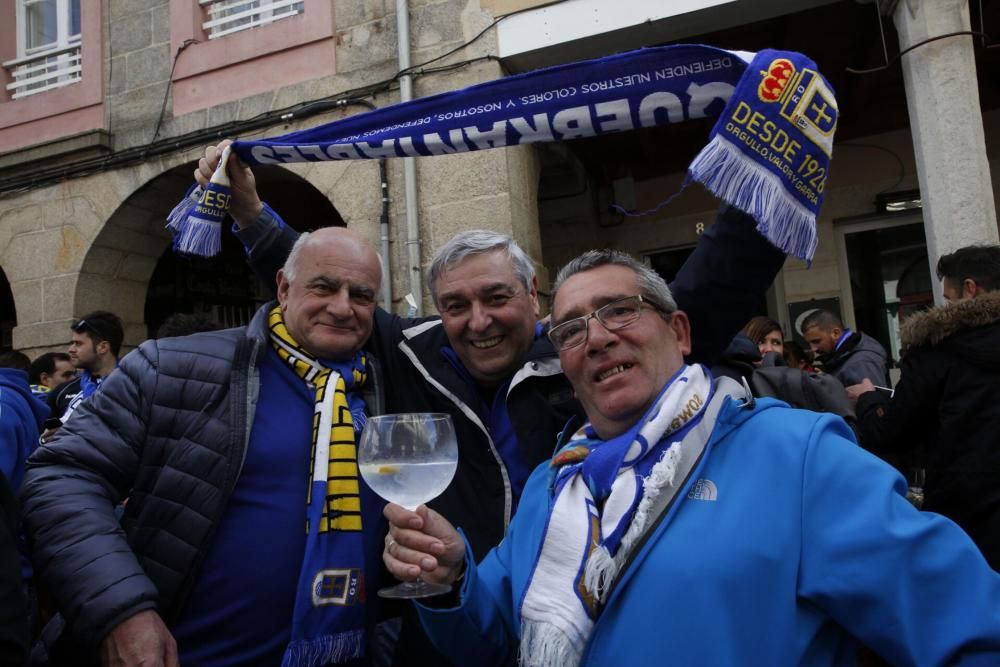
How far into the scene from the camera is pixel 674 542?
126 centimetres

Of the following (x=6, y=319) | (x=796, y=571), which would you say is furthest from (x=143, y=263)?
(x=796, y=571)

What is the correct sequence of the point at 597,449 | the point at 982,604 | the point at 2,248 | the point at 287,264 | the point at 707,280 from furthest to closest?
the point at 2,248 < the point at 287,264 < the point at 707,280 < the point at 597,449 < the point at 982,604

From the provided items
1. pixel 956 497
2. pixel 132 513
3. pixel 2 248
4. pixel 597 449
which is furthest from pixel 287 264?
pixel 2 248

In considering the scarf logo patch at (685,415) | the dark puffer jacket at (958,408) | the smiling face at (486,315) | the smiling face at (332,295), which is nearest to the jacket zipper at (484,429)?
the smiling face at (486,315)

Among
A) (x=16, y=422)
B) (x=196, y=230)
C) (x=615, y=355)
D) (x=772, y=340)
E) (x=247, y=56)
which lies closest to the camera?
(x=615, y=355)

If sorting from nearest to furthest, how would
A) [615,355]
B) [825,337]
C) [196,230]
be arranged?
1. [615,355]
2. [196,230]
3. [825,337]

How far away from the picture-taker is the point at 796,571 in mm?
1178

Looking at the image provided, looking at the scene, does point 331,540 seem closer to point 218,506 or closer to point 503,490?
point 218,506

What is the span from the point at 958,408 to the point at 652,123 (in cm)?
169

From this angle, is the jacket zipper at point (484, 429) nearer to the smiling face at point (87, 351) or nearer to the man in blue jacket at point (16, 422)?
the man in blue jacket at point (16, 422)

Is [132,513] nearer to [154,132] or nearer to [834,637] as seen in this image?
[834,637]

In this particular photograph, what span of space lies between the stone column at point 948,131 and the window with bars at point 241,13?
4.91 meters

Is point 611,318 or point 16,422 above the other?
point 611,318

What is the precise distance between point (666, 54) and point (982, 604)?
1447 millimetres
